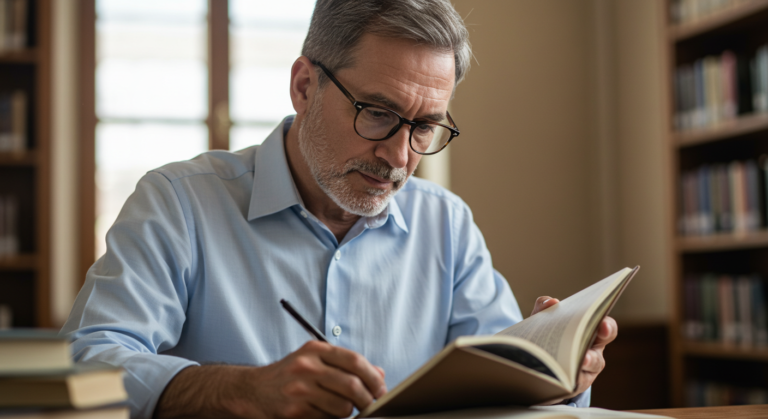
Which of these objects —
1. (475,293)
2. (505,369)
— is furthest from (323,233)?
(505,369)

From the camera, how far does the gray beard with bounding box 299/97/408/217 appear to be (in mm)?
1270

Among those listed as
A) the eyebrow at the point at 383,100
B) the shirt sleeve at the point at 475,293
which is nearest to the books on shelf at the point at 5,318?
the shirt sleeve at the point at 475,293

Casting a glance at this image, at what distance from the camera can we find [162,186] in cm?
124

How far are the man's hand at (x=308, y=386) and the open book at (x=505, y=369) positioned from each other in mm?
27

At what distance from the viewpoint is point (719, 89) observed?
270 centimetres

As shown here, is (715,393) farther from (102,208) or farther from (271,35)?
(102,208)

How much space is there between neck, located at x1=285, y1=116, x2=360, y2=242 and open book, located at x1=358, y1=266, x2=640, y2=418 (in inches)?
23.1

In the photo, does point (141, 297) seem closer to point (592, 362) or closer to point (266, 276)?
point (266, 276)

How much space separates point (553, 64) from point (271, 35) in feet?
5.09

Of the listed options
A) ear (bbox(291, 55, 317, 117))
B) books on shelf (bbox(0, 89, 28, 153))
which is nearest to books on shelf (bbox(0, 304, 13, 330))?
books on shelf (bbox(0, 89, 28, 153))

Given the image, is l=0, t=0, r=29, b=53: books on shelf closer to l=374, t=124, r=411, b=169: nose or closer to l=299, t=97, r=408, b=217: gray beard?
l=299, t=97, r=408, b=217: gray beard

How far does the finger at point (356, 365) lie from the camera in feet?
2.29

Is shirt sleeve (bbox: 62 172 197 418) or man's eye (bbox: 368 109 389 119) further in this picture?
man's eye (bbox: 368 109 389 119)

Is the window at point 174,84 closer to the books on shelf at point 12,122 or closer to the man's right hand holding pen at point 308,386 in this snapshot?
the books on shelf at point 12,122
